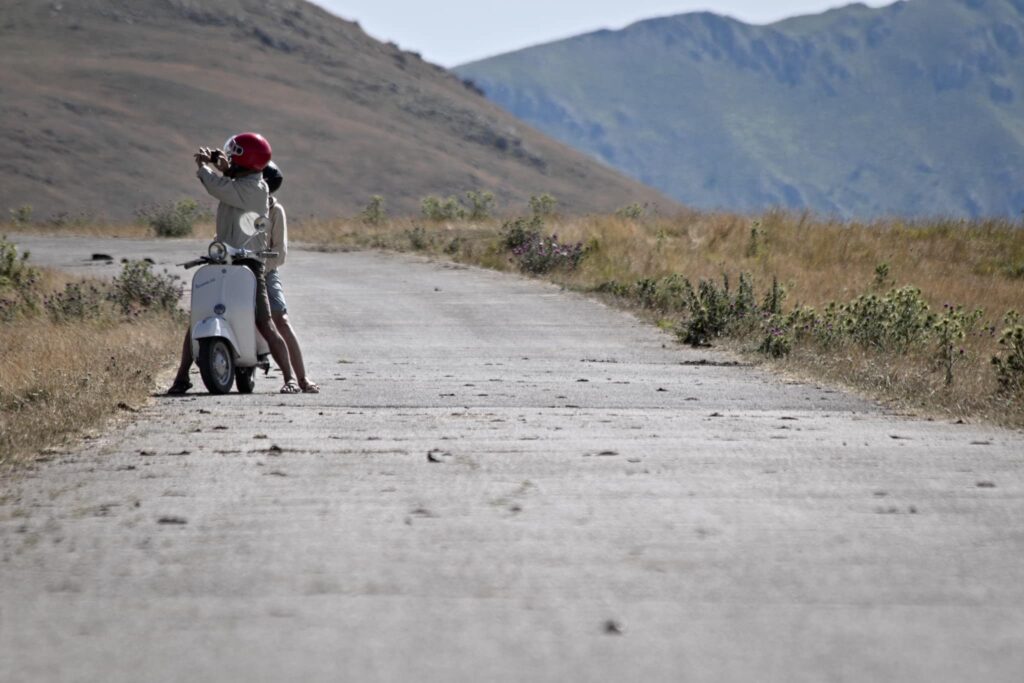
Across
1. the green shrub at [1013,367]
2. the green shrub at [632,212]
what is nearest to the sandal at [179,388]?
the green shrub at [1013,367]

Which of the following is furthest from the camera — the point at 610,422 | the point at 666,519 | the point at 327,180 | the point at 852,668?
the point at 327,180

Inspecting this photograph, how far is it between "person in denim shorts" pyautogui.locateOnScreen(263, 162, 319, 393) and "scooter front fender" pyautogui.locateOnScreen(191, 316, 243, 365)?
449mm

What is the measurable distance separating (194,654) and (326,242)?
1472 inches

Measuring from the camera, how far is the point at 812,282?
88.9 ft

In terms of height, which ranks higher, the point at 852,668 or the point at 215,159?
the point at 215,159

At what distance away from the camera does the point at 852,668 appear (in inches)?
154

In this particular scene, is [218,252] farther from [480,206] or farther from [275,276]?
[480,206]

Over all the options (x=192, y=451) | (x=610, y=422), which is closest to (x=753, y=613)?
(x=192, y=451)

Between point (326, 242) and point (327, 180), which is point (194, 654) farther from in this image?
point (327, 180)

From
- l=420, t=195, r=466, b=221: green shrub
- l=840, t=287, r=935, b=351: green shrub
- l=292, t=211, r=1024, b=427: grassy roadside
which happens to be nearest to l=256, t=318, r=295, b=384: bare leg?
l=292, t=211, r=1024, b=427: grassy roadside

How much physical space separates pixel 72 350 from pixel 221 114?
465ft

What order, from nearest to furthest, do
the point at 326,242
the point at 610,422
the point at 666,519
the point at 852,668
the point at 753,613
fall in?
the point at 852,668
the point at 753,613
the point at 666,519
the point at 610,422
the point at 326,242

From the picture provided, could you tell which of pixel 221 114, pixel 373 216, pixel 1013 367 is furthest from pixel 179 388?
pixel 221 114

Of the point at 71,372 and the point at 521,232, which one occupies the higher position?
the point at 521,232
